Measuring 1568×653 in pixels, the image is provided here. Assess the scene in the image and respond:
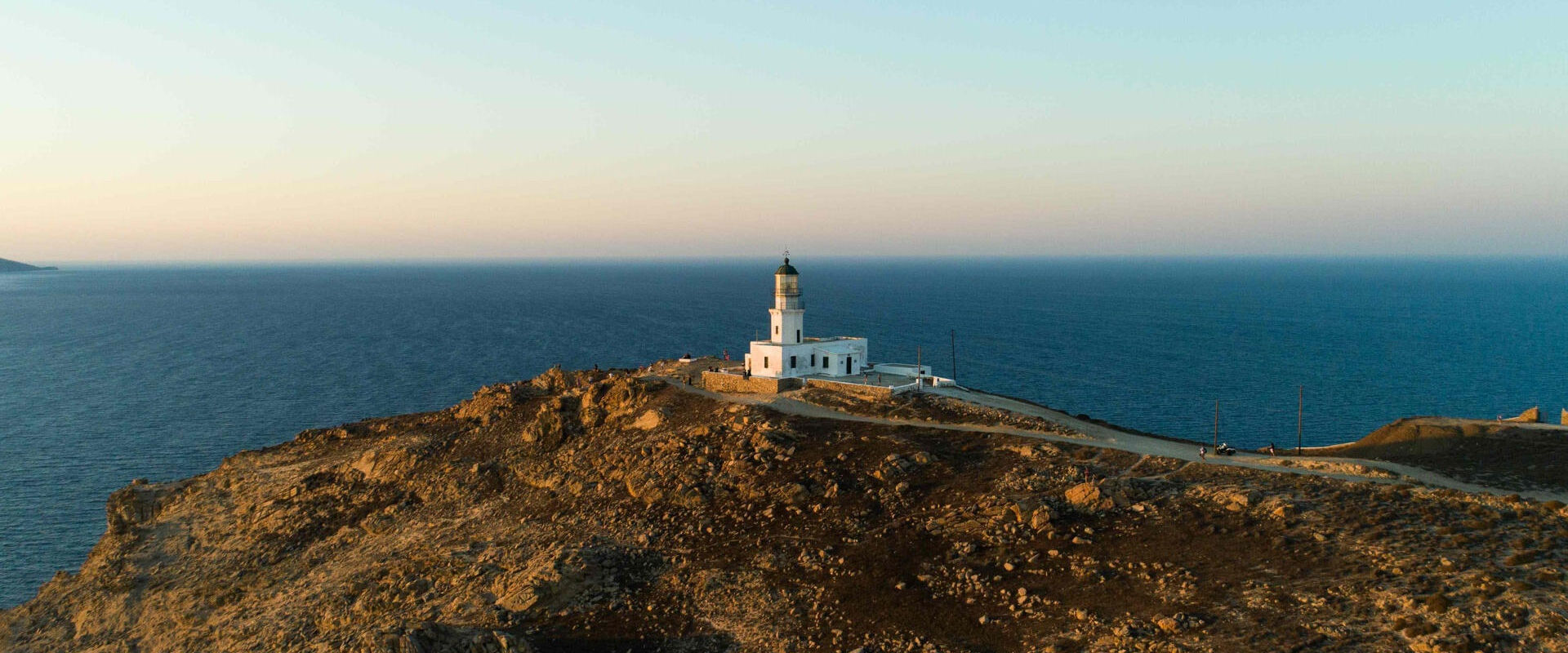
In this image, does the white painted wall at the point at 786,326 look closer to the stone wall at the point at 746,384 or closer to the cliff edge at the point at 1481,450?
the stone wall at the point at 746,384

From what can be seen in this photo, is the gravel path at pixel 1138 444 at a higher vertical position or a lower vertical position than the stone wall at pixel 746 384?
lower

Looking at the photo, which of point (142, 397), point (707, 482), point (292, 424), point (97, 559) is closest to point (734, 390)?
point (707, 482)

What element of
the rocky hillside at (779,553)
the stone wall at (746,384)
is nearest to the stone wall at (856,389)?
the stone wall at (746,384)

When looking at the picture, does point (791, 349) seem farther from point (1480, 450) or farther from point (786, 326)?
point (1480, 450)

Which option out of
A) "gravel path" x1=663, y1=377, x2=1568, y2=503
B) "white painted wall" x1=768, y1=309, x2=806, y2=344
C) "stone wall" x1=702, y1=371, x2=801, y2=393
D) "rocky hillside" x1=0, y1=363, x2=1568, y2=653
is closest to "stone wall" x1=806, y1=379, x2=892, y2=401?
"stone wall" x1=702, y1=371, x2=801, y2=393

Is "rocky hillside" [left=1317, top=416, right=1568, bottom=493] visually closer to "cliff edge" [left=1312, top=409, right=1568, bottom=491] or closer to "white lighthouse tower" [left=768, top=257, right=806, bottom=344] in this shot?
"cliff edge" [left=1312, top=409, right=1568, bottom=491]

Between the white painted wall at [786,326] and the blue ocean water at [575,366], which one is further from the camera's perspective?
the blue ocean water at [575,366]

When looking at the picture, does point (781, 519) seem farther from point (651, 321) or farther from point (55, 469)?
point (651, 321)
